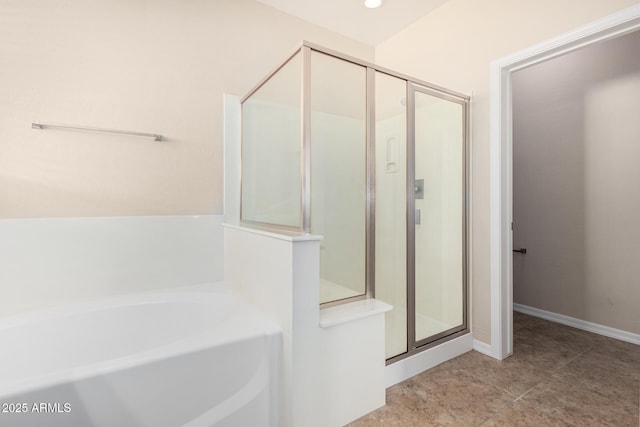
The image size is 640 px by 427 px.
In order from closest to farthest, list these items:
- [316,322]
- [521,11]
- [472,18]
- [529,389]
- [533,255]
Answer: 1. [316,322]
2. [529,389]
3. [521,11]
4. [472,18]
5. [533,255]

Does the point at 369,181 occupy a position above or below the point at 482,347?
above

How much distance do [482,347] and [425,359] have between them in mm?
520

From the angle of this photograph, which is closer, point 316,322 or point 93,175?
point 316,322

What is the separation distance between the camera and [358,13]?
2418 mm

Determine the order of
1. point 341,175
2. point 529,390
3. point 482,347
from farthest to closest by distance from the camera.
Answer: point 482,347 → point 341,175 → point 529,390

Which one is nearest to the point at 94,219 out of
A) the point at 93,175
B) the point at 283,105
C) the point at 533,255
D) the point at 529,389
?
the point at 93,175

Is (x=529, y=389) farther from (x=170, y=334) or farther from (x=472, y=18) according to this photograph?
(x=472, y=18)

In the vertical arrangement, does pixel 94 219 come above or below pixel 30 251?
above

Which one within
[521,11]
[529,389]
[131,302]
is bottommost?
[529,389]

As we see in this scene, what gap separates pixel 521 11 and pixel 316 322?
2238 millimetres

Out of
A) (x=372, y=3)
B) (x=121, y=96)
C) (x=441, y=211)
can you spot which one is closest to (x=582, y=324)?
(x=441, y=211)

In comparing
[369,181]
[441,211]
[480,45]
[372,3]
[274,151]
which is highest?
[372,3]

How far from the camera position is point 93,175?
1734 millimetres

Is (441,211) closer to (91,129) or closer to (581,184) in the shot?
(581,184)
